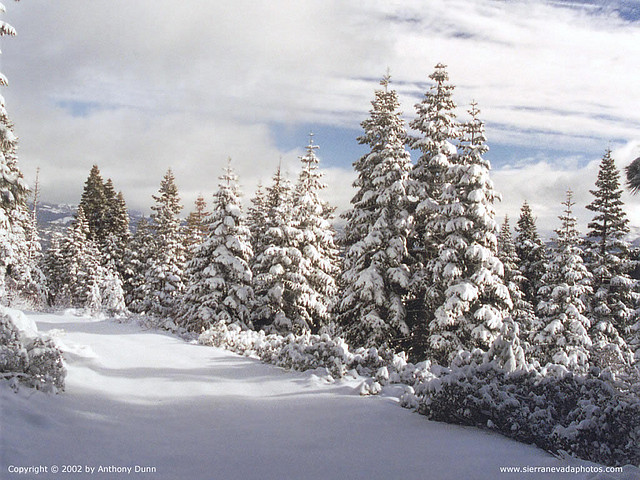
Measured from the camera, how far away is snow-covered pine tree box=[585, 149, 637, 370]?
84.0 feet

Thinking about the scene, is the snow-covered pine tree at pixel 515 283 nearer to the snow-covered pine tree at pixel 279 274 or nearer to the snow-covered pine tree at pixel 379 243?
the snow-covered pine tree at pixel 379 243

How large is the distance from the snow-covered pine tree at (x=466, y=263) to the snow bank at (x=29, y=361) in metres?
13.7

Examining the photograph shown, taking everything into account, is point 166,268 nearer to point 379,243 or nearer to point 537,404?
point 379,243

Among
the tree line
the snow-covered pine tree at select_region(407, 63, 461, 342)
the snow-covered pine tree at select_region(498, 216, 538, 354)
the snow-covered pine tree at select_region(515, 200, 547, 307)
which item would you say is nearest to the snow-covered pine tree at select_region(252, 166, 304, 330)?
the tree line

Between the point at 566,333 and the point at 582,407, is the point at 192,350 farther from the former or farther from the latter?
the point at 566,333

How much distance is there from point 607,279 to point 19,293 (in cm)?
3597

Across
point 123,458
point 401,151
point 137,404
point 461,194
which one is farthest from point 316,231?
point 123,458

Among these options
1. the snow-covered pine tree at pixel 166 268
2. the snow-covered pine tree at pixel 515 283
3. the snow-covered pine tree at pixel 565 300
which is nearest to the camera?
the snow-covered pine tree at pixel 565 300

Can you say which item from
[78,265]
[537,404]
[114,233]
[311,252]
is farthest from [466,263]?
[114,233]

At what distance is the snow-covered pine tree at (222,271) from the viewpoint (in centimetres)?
2239

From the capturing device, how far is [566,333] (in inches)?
948

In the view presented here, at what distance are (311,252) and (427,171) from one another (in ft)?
26.9

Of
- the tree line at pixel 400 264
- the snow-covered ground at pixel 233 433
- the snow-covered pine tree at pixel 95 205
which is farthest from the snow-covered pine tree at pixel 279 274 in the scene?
the snow-covered pine tree at pixel 95 205

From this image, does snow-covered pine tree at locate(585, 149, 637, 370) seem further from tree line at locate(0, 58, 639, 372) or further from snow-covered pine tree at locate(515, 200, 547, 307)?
snow-covered pine tree at locate(515, 200, 547, 307)
